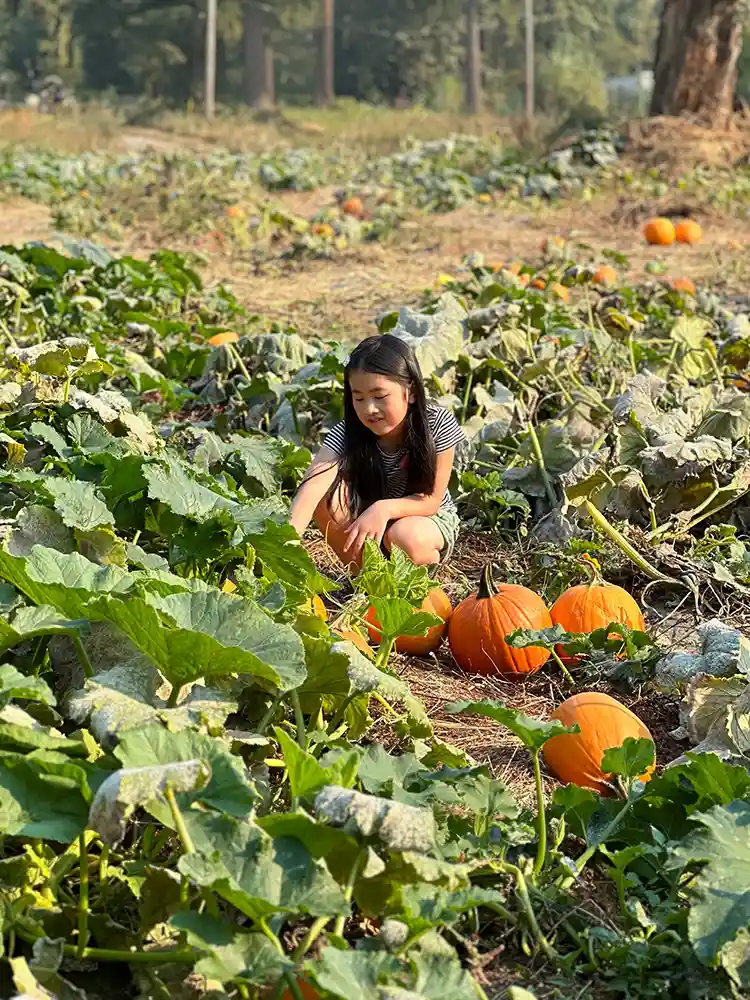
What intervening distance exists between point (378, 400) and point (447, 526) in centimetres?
50

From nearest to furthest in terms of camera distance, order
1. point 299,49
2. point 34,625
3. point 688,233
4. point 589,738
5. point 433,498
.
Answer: point 34,625
point 589,738
point 433,498
point 688,233
point 299,49

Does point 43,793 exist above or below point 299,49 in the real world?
above

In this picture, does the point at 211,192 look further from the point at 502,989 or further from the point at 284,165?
the point at 502,989

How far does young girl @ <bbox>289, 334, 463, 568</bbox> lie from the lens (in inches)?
127

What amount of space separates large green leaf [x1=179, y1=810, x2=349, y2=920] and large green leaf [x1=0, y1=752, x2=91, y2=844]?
0.16 meters

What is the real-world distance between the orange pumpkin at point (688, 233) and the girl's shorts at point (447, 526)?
6.85 metres

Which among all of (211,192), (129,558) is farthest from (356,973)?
(211,192)

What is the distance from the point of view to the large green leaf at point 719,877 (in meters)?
1.72

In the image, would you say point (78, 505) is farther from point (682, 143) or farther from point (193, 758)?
point (682, 143)

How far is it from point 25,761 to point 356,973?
0.58 metres

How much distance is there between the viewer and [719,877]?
178cm

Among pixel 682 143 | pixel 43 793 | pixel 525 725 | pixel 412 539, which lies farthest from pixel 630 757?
pixel 682 143

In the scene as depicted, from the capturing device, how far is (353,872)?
1708 mm

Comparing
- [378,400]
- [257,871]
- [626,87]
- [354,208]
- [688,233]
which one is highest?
[378,400]
